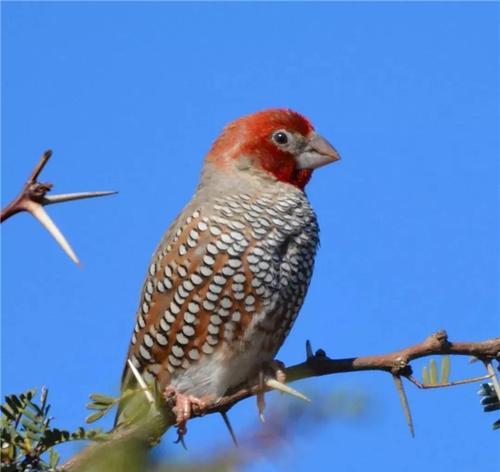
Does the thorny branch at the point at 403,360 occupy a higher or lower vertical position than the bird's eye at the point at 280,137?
lower

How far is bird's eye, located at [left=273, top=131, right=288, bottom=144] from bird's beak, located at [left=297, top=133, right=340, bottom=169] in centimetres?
16

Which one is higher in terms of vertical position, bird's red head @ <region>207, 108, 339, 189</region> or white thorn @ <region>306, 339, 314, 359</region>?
bird's red head @ <region>207, 108, 339, 189</region>

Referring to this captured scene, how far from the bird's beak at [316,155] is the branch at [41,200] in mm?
4779

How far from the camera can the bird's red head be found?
248 inches

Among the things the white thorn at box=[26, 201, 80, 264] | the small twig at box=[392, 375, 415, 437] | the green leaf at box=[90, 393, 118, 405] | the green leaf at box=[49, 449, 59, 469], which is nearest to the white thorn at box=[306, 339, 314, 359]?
the small twig at box=[392, 375, 415, 437]

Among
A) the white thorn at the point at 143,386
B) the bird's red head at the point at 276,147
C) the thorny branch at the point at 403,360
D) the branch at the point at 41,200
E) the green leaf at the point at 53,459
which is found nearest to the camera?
the branch at the point at 41,200

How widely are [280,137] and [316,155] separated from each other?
0.30 metres

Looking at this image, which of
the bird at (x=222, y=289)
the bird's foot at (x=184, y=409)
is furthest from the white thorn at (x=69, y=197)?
the bird at (x=222, y=289)

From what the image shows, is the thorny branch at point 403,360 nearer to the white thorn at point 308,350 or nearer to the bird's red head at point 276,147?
the white thorn at point 308,350

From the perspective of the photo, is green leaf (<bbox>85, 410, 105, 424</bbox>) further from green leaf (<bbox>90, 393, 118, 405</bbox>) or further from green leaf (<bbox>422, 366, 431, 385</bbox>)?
green leaf (<bbox>422, 366, 431, 385</bbox>)

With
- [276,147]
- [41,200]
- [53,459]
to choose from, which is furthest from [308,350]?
[276,147]

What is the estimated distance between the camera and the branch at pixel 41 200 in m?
1.43

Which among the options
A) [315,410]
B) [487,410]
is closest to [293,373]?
[487,410]

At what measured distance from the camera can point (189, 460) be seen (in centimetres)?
99
